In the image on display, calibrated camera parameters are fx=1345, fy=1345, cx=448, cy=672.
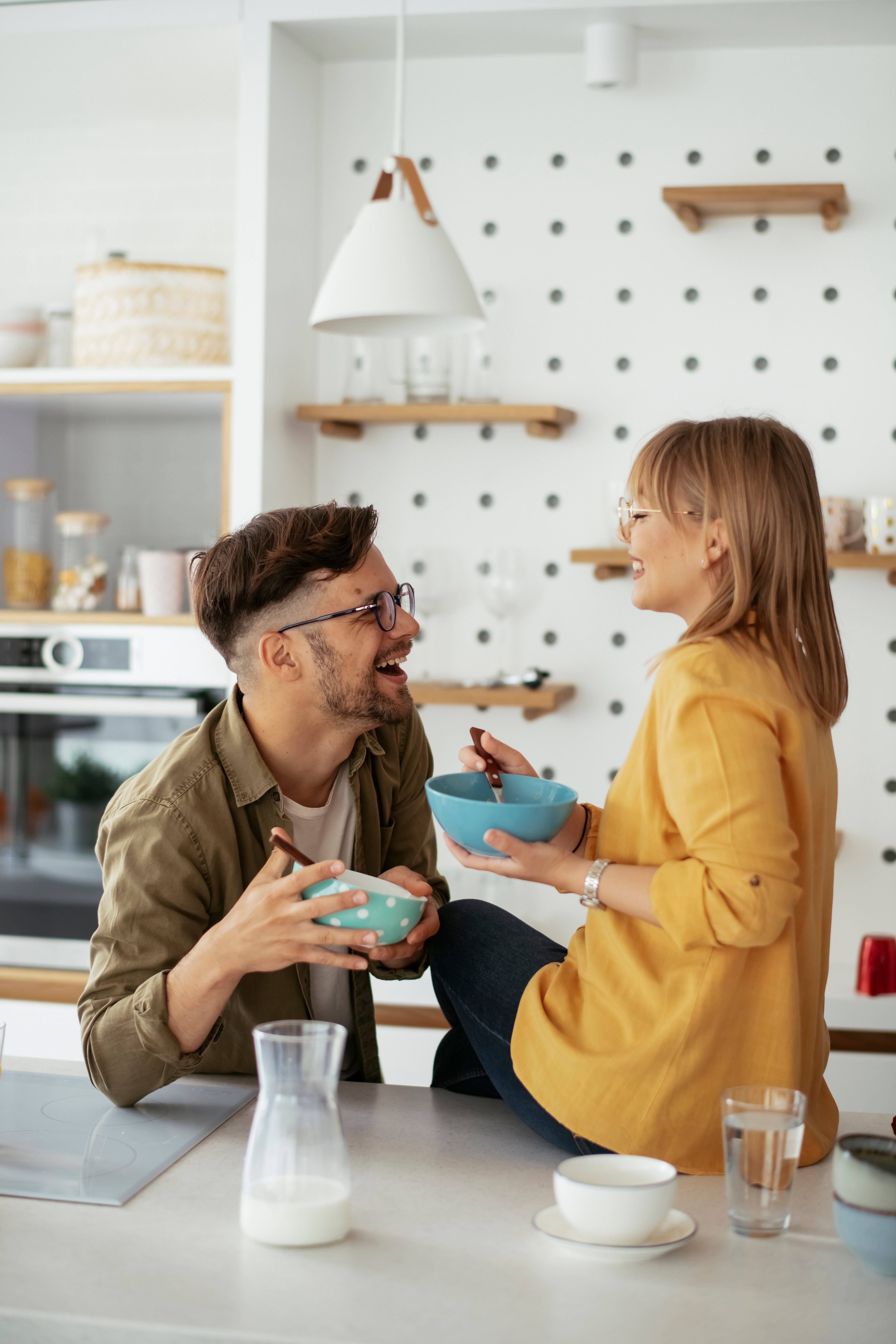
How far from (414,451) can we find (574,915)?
1122 mm

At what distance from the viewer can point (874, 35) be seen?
9.27 ft

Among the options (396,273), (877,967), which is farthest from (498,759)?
(877,967)

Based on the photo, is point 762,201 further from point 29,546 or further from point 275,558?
point 29,546

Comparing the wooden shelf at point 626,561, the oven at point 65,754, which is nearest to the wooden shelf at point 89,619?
the oven at point 65,754

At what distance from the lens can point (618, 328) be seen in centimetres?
302

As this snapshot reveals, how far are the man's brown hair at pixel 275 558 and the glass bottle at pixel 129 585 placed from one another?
50.9 inches

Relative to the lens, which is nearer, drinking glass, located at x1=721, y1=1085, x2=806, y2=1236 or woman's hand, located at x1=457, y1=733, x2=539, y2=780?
drinking glass, located at x1=721, y1=1085, x2=806, y2=1236

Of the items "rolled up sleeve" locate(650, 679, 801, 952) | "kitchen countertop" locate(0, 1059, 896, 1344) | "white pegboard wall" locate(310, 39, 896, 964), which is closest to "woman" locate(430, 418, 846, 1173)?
"rolled up sleeve" locate(650, 679, 801, 952)

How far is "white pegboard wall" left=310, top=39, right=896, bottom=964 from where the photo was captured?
292 centimetres

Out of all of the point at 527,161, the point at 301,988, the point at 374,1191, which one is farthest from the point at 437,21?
the point at 374,1191

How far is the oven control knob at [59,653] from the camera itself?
117 inches

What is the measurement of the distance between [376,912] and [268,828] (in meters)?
0.35

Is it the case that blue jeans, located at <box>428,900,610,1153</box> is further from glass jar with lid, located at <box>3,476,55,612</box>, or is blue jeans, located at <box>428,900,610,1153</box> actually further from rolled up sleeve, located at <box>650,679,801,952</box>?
glass jar with lid, located at <box>3,476,55,612</box>

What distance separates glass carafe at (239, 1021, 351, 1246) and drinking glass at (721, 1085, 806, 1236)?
0.34m
